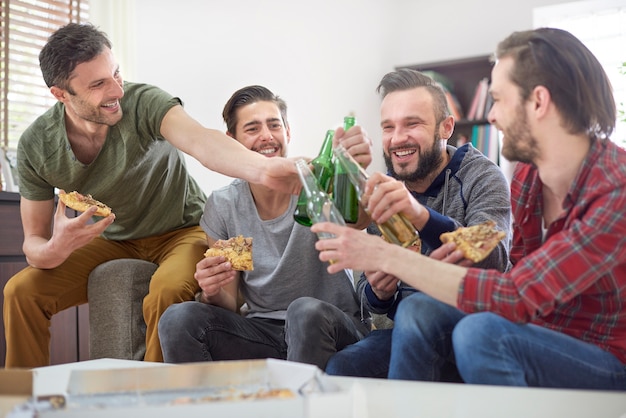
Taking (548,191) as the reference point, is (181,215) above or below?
below

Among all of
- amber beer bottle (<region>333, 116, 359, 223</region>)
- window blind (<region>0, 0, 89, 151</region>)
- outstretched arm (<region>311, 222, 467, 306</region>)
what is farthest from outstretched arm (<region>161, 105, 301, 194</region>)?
window blind (<region>0, 0, 89, 151</region>)

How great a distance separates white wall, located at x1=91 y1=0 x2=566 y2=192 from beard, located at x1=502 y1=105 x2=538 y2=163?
2.80 metres

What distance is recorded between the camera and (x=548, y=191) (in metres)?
1.46

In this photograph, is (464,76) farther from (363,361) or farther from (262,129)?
(363,361)

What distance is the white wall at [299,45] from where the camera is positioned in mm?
3926

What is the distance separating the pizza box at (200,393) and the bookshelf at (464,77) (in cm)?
410

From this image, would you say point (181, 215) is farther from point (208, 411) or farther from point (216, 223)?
point (208, 411)

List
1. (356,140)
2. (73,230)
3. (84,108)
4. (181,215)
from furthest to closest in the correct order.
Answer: (181,215) < (84,108) < (73,230) < (356,140)

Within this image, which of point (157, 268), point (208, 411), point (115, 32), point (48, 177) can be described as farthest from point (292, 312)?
point (115, 32)

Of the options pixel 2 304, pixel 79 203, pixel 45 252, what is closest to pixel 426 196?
pixel 79 203

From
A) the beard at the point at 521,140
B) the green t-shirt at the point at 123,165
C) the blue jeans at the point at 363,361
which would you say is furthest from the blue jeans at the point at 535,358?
the green t-shirt at the point at 123,165

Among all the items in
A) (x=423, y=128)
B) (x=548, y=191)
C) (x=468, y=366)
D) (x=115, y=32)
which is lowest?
(x=468, y=366)

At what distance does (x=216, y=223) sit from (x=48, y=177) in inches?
24.2

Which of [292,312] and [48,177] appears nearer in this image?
[292,312]
